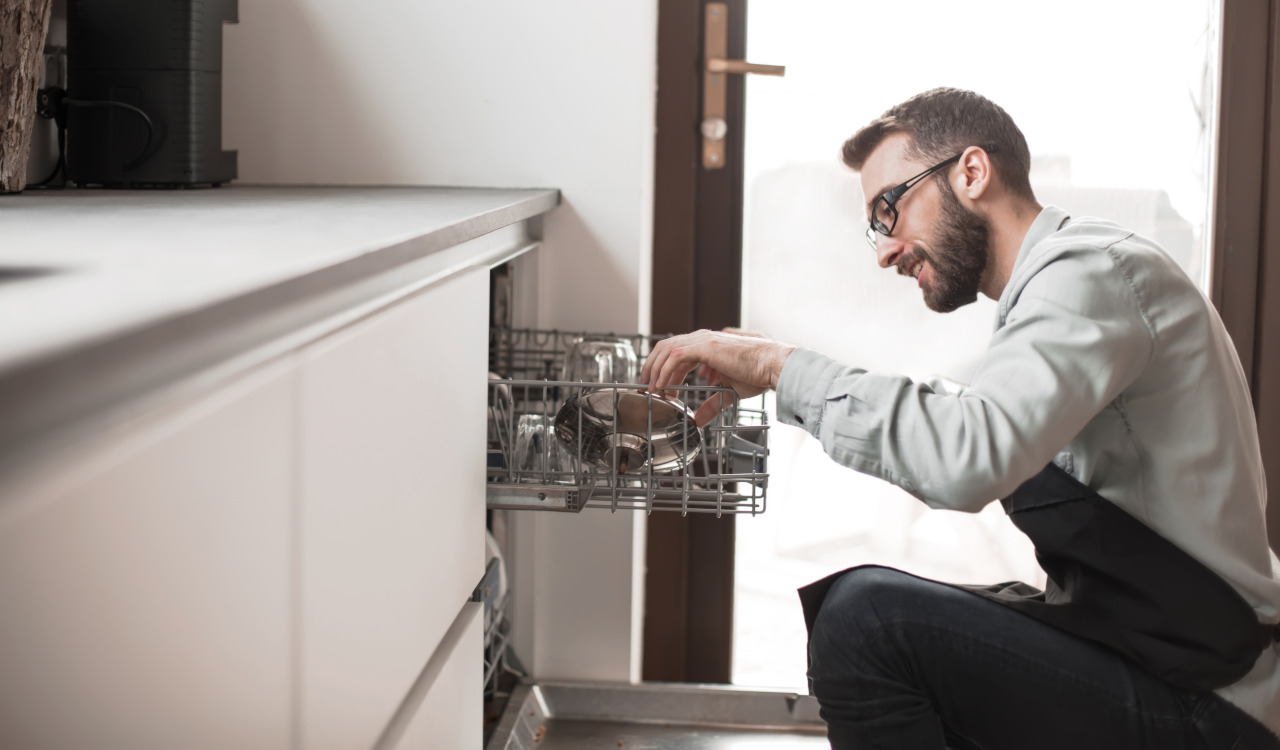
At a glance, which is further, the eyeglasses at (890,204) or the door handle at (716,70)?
the door handle at (716,70)

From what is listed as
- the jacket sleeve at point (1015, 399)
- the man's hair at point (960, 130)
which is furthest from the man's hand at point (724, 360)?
the man's hair at point (960, 130)

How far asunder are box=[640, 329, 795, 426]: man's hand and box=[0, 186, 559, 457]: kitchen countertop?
0.25 m

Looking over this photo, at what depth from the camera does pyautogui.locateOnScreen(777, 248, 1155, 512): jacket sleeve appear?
1031mm

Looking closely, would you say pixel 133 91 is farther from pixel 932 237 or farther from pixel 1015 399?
pixel 1015 399

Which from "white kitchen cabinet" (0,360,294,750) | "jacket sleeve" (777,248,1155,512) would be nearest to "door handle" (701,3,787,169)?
"jacket sleeve" (777,248,1155,512)

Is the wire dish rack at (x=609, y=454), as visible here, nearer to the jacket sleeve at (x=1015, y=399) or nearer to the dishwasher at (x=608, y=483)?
the dishwasher at (x=608, y=483)

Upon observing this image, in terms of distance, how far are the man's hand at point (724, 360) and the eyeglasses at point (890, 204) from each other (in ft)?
0.82

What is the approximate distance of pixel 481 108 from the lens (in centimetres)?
184

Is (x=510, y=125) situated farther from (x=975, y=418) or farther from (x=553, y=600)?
(x=975, y=418)

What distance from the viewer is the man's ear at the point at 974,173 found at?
4.40ft

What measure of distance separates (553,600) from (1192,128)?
143 centimetres

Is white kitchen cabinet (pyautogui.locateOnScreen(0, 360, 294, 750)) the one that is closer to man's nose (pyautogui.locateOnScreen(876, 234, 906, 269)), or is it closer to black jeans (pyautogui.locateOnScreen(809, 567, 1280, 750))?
black jeans (pyautogui.locateOnScreen(809, 567, 1280, 750))

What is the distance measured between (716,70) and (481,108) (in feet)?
1.46

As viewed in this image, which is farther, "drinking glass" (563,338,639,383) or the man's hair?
"drinking glass" (563,338,639,383)
